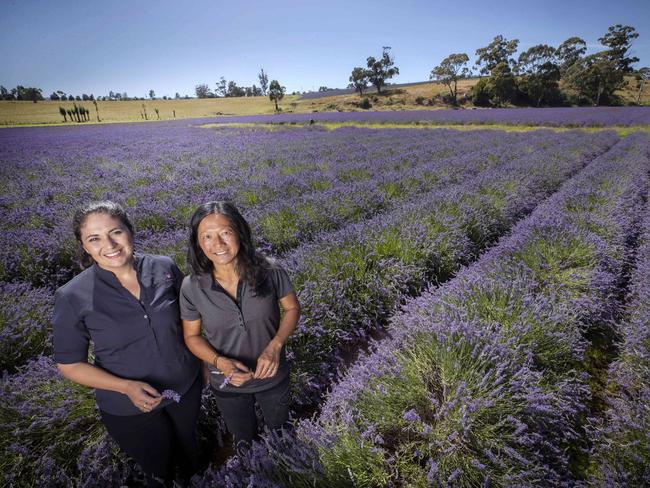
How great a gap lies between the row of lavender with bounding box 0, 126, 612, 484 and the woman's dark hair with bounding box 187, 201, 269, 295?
1117 millimetres

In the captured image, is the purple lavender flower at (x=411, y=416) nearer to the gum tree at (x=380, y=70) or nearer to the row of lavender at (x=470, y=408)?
the row of lavender at (x=470, y=408)

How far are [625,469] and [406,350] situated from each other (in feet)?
4.07

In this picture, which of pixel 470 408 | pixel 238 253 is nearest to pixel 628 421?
pixel 470 408

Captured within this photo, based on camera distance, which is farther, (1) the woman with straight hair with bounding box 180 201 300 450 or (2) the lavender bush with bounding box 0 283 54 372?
(2) the lavender bush with bounding box 0 283 54 372

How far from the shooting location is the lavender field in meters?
1.58

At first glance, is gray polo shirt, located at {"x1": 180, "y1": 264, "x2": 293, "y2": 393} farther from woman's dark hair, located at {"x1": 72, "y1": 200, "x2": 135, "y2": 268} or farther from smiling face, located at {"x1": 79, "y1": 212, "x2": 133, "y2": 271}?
woman's dark hair, located at {"x1": 72, "y1": 200, "x2": 135, "y2": 268}

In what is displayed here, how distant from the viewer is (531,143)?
1278cm

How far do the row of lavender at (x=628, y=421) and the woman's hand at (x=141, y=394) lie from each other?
2.20 meters

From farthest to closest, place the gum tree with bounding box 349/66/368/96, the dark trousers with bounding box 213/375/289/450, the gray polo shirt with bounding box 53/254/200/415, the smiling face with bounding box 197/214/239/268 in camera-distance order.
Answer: the gum tree with bounding box 349/66/368/96
the dark trousers with bounding box 213/375/289/450
the smiling face with bounding box 197/214/239/268
the gray polo shirt with bounding box 53/254/200/415

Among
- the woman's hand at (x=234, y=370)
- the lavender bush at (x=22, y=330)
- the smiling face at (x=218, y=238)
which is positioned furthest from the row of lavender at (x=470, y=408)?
the lavender bush at (x=22, y=330)

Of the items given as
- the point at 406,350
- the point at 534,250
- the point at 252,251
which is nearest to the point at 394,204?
the point at 534,250

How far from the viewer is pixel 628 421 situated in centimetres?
167

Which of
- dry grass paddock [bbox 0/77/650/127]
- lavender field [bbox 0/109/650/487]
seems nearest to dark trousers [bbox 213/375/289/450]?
lavender field [bbox 0/109/650/487]

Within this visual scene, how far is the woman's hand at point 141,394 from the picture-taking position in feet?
4.58
